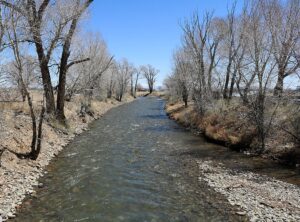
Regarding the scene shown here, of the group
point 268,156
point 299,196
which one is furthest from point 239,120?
point 299,196

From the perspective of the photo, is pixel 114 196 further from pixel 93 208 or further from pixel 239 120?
pixel 239 120

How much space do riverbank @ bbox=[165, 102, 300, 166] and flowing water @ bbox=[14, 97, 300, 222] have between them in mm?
971

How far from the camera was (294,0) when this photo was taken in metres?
18.3

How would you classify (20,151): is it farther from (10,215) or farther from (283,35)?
(283,35)

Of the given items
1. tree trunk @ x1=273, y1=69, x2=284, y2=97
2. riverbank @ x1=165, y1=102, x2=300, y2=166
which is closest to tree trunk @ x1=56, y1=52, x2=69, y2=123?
riverbank @ x1=165, y1=102, x2=300, y2=166

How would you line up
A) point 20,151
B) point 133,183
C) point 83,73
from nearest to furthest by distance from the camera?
point 133,183 < point 20,151 < point 83,73

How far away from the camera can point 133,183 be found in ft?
41.0

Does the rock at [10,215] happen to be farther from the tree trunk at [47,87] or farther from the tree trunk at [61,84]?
the tree trunk at [61,84]

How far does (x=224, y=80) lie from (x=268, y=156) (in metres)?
15.5

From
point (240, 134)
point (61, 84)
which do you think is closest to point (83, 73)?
point (61, 84)

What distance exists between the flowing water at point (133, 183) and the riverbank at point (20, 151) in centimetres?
43

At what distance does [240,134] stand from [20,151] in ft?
43.0

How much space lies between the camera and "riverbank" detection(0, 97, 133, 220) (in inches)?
404

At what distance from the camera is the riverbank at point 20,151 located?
1027 centimetres
